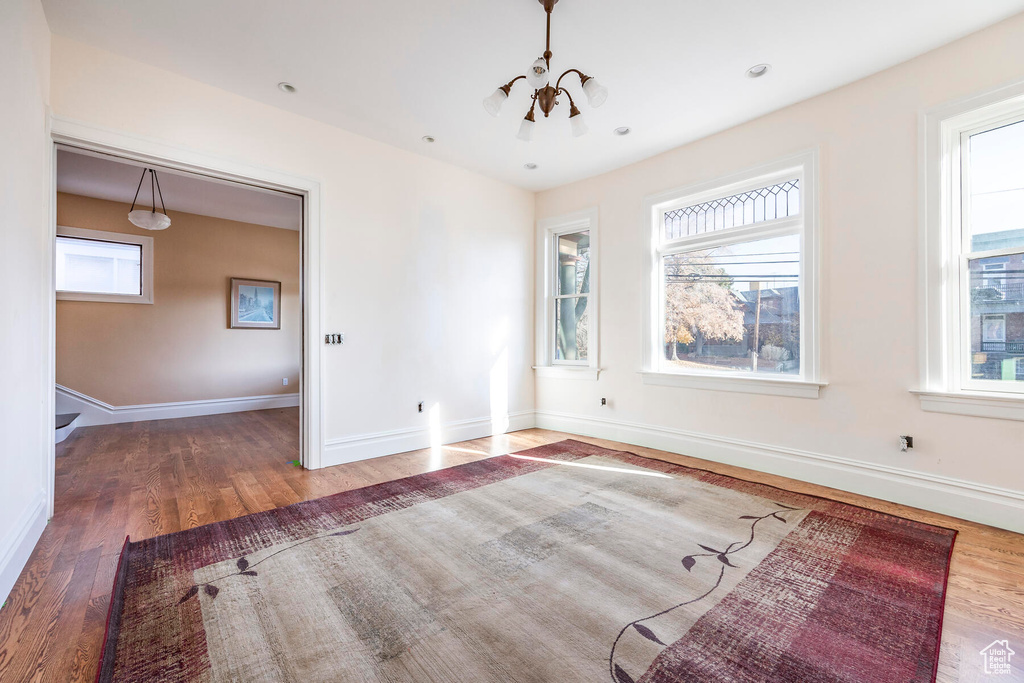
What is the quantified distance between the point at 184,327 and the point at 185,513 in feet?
14.9

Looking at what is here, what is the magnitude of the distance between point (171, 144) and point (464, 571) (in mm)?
3345

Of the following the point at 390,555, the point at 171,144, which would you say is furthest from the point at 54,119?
the point at 390,555

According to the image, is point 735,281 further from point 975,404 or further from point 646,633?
point 646,633

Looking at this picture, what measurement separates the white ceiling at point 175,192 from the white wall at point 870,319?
4.31 m

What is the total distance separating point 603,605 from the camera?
1.72 metres

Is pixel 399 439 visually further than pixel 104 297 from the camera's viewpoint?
No

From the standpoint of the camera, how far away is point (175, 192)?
17.5 ft

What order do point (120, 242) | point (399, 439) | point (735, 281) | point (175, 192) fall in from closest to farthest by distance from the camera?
1. point (735, 281)
2. point (399, 439)
3. point (175, 192)
4. point (120, 242)

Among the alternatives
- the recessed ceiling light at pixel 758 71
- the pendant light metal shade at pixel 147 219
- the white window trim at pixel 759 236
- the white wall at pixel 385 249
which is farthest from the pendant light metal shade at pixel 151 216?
the recessed ceiling light at pixel 758 71

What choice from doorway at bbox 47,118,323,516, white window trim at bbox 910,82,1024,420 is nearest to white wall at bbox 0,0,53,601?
doorway at bbox 47,118,323,516

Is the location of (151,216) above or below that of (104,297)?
above

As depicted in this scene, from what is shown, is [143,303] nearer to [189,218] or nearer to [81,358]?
[81,358]

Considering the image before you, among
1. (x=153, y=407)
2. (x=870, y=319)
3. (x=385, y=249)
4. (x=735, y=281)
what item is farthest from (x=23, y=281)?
(x=870, y=319)

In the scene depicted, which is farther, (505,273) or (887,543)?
(505,273)
